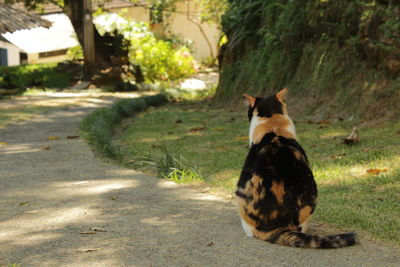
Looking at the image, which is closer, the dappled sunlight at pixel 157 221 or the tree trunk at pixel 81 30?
the dappled sunlight at pixel 157 221

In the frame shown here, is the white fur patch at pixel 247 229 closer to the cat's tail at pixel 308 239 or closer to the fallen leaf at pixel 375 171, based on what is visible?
the cat's tail at pixel 308 239

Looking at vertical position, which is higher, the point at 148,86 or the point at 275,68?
the point at 275,68

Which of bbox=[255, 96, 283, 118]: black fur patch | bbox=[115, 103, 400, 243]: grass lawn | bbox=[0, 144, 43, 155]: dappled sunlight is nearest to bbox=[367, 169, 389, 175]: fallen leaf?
bbox=[115, 103, 400, 243]: grass lawn

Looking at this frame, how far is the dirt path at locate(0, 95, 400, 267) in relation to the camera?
10.3ft

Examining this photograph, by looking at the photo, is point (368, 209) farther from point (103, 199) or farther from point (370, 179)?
point (103, 199)

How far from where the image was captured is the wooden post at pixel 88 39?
17.9 m

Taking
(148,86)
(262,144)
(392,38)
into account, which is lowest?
(148,86)

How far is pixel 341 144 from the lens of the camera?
21.0 ft

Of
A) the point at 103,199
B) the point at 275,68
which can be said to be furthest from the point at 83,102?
the point at 103,199

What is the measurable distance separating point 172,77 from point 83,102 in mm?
8750

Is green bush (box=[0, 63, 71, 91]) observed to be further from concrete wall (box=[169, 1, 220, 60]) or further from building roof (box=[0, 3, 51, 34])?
concrete wall (box=[169, 1, 220, 60])

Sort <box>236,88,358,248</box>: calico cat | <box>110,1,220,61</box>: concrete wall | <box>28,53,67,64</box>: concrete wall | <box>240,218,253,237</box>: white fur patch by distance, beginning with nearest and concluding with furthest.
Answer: <box>236,88,358,248</box>: calico cat → <box>240,218,253,237</box>: white fur patch → <box>28,53,67,64</box>: concrete wall → <box>110,1,220,61</box>: concrete wall

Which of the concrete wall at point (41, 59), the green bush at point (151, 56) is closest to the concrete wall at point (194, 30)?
the green bush at point (151, 56)

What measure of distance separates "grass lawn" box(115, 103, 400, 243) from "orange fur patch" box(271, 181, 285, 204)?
0.72 m
